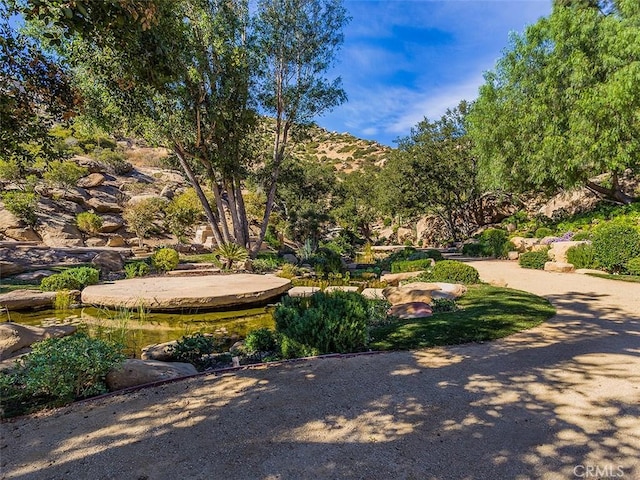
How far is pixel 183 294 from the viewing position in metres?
7.93

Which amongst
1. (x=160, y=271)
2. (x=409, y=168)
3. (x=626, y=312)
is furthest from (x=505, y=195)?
(x=160, y=271)

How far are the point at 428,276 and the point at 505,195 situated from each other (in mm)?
22079

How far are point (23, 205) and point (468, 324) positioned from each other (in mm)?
23967

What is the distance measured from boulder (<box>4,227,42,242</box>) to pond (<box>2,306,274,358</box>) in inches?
568

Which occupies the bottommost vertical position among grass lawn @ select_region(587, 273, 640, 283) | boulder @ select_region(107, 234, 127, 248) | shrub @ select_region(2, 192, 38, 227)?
grass lawn @ select_region(587, 273, 640, 283)

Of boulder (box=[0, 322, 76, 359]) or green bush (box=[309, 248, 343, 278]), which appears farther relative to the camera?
green bush (box=[309, 248, 343, 278])

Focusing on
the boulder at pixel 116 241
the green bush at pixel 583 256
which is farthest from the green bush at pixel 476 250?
the boulder at pixel 116 241

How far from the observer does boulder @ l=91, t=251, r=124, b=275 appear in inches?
509

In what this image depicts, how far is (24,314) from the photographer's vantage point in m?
8.16

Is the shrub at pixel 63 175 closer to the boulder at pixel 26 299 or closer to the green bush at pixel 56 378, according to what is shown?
the boulder at pixel 26 299

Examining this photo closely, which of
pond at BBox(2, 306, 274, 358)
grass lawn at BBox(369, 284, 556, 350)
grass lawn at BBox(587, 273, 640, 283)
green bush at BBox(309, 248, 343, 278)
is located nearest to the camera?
grass lawn at BBox(369, 284, 556, 350)

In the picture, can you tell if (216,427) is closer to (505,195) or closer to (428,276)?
(428,276)

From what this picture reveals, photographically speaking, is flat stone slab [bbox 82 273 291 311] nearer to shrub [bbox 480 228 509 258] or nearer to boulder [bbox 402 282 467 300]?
Result: boulder [bbox 402 282 467 300]

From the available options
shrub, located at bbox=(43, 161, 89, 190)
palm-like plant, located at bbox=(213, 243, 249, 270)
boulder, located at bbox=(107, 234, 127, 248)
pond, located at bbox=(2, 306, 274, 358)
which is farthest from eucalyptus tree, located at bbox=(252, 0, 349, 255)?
shrub, located at bbox=(43, 161, 89, 190)
